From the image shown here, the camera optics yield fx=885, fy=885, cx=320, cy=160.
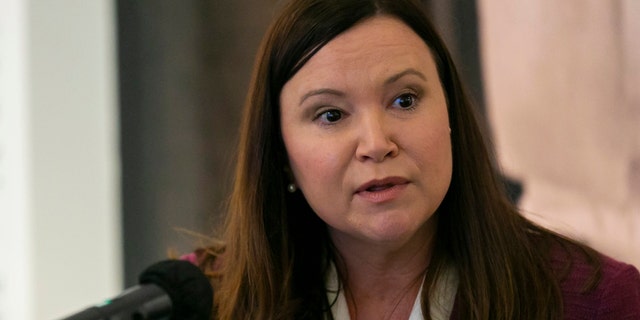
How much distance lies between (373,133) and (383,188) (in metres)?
0.08

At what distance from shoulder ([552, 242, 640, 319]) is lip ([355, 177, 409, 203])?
306mm

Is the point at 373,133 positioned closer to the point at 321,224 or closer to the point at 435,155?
the point at 435,155

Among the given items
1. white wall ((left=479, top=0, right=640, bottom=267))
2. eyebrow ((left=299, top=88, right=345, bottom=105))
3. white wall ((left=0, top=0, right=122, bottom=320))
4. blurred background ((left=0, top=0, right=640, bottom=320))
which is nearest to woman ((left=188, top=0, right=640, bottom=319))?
eyebrow ((left=299, top=88, right=345, bottom=105))

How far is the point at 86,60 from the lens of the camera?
2.31 metres

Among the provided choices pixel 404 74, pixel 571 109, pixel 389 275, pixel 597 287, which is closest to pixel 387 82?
pixel 404 74

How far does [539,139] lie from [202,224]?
0.92 m

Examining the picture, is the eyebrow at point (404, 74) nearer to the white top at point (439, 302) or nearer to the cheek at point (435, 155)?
the cheek at point (435, 155)

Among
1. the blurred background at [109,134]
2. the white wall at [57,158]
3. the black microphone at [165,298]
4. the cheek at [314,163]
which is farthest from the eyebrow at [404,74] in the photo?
the white wall at [57,158]

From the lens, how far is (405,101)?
4.14ft

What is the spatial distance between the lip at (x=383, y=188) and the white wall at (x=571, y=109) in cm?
53

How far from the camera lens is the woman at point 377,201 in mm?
1242

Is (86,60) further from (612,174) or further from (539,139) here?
(612,174)

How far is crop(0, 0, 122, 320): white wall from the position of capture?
7.35 feet

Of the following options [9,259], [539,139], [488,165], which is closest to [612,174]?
[539,139]
